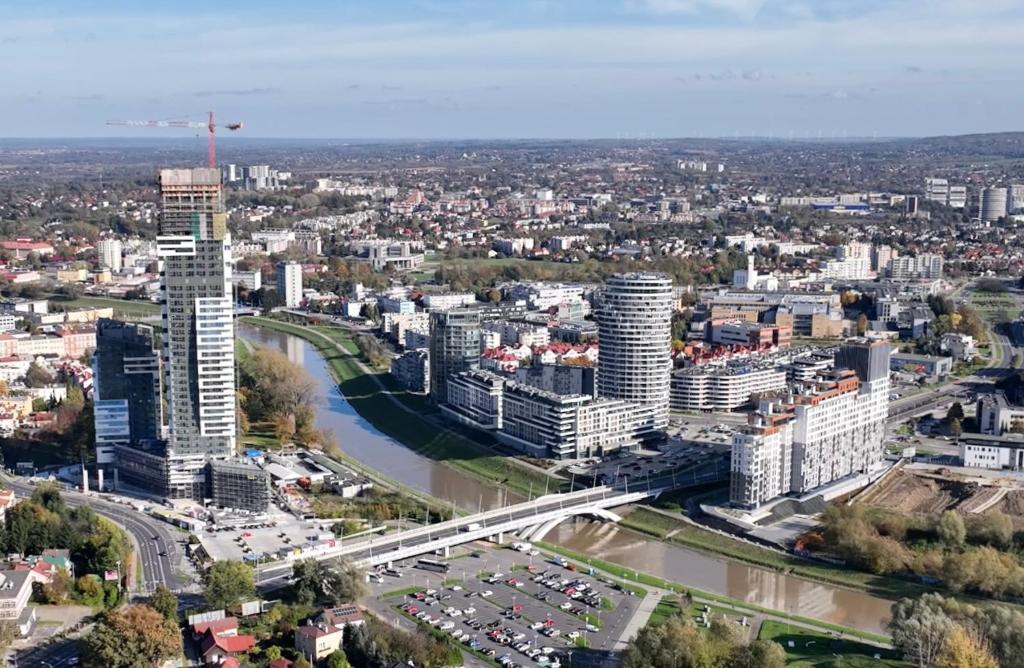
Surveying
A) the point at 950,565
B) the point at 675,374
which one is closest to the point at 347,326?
the point at 675,374

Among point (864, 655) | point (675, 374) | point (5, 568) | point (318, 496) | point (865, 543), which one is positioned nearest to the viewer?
point (864, 655)

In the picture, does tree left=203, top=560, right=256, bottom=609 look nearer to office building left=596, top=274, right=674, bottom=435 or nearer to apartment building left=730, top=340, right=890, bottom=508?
apartment building left=730, top=340, right=890, bottom=508

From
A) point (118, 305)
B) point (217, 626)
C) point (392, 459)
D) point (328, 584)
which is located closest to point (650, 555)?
point (328, 584)

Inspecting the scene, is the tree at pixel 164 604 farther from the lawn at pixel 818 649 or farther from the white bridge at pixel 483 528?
the lawn at pixel 818 649

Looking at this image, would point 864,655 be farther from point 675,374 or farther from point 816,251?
point 816,251

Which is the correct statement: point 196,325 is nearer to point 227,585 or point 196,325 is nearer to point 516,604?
point 227,585

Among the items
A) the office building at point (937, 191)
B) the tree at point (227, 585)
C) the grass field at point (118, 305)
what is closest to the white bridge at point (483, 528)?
the tree at point (227, 585)
